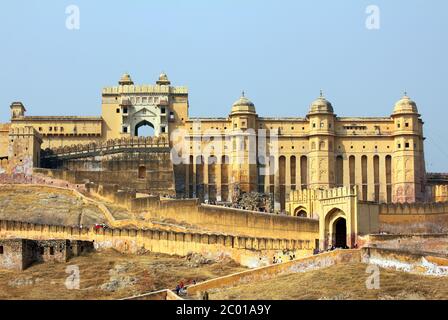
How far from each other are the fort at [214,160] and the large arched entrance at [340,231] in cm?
671

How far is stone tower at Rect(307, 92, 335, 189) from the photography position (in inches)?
3799

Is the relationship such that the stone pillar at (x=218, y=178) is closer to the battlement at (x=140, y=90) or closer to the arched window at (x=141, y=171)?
the arched window at (x=141, y=171)

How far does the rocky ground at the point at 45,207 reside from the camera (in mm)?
79375

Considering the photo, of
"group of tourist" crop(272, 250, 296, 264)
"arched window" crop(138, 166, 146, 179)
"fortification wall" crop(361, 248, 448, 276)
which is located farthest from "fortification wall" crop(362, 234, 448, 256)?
"arched window" crop(138, 166, 146, 179)

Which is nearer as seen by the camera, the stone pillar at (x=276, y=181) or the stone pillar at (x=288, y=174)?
the stone pillar at (x=276, y=181)

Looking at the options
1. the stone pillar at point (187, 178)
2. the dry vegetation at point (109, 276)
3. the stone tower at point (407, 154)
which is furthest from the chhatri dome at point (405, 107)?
the dry vegetation at point (109, 276)

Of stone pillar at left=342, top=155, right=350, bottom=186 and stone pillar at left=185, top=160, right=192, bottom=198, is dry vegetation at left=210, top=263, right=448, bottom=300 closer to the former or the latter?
stone pillar at left=185, top=160, right=192, bottom=198

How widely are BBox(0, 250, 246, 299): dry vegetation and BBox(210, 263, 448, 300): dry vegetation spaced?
20.2 feet

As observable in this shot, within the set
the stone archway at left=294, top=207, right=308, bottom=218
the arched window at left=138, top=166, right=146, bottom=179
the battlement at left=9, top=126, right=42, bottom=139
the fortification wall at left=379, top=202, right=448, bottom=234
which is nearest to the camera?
the fortification wall at left=379, top=202, right=448, bottom=234

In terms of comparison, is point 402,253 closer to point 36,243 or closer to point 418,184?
point 36,243

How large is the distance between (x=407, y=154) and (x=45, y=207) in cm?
3027

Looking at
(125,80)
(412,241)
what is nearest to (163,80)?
(125,80)

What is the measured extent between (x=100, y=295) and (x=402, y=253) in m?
14.8

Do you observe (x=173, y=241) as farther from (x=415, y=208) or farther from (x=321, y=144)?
(x=321, y=144)
